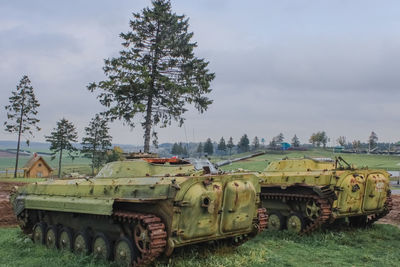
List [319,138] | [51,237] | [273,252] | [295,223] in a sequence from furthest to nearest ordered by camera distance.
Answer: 1. [319,138]
2. [295,223]
3. [51,237]
4. [273,252]

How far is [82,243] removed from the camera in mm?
10477

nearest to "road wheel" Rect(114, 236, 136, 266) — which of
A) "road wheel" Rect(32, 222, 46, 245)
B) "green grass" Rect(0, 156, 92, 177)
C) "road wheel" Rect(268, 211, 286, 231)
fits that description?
"road wheel" Rect(32, 222, 46, 245)

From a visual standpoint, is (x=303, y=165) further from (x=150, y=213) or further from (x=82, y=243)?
(x=82, y=243)

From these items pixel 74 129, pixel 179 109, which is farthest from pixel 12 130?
pixel 179 109

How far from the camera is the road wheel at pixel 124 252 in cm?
889

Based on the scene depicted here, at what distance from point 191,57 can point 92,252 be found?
62.4 feet

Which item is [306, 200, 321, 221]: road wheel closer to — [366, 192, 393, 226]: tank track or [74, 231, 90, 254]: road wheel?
[366, 192, 393, 226]: tank track

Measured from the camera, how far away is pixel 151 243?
8078mm

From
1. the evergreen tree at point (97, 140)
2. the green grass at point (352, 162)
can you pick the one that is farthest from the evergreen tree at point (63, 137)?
the green grass at point (352, 162)

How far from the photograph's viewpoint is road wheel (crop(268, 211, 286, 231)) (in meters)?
14.7

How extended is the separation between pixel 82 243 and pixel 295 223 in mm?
7011

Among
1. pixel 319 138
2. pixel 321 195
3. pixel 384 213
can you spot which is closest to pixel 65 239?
pixel 321 195

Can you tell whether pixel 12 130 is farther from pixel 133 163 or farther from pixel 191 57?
pixel 133 163

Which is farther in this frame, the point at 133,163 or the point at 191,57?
the point at 191,57
